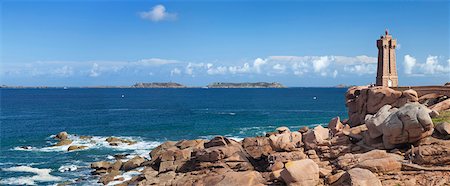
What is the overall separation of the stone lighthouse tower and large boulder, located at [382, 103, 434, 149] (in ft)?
77.0

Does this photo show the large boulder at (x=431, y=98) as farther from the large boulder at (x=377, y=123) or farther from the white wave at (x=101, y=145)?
the white wave at (x=101, y=145)

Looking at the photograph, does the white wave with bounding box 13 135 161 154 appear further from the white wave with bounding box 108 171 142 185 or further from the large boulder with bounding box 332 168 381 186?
the large boulder with bounding box 332 168 381 186

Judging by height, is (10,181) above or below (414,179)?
below

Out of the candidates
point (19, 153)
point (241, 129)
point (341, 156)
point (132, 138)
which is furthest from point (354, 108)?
point (19, 153)

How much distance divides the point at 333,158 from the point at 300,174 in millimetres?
5882

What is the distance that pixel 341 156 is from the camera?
2755cm

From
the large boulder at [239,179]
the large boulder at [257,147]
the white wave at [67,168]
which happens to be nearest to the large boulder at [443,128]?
the large boulder at [239,179]

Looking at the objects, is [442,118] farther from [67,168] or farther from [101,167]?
[67,168]

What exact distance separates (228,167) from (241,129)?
39.3 m

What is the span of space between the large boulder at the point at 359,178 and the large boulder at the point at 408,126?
493 cm

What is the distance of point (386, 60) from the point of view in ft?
161

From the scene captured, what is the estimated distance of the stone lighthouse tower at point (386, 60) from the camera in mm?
48719

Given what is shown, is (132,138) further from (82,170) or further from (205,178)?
(205,178)

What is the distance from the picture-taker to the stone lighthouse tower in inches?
1918
